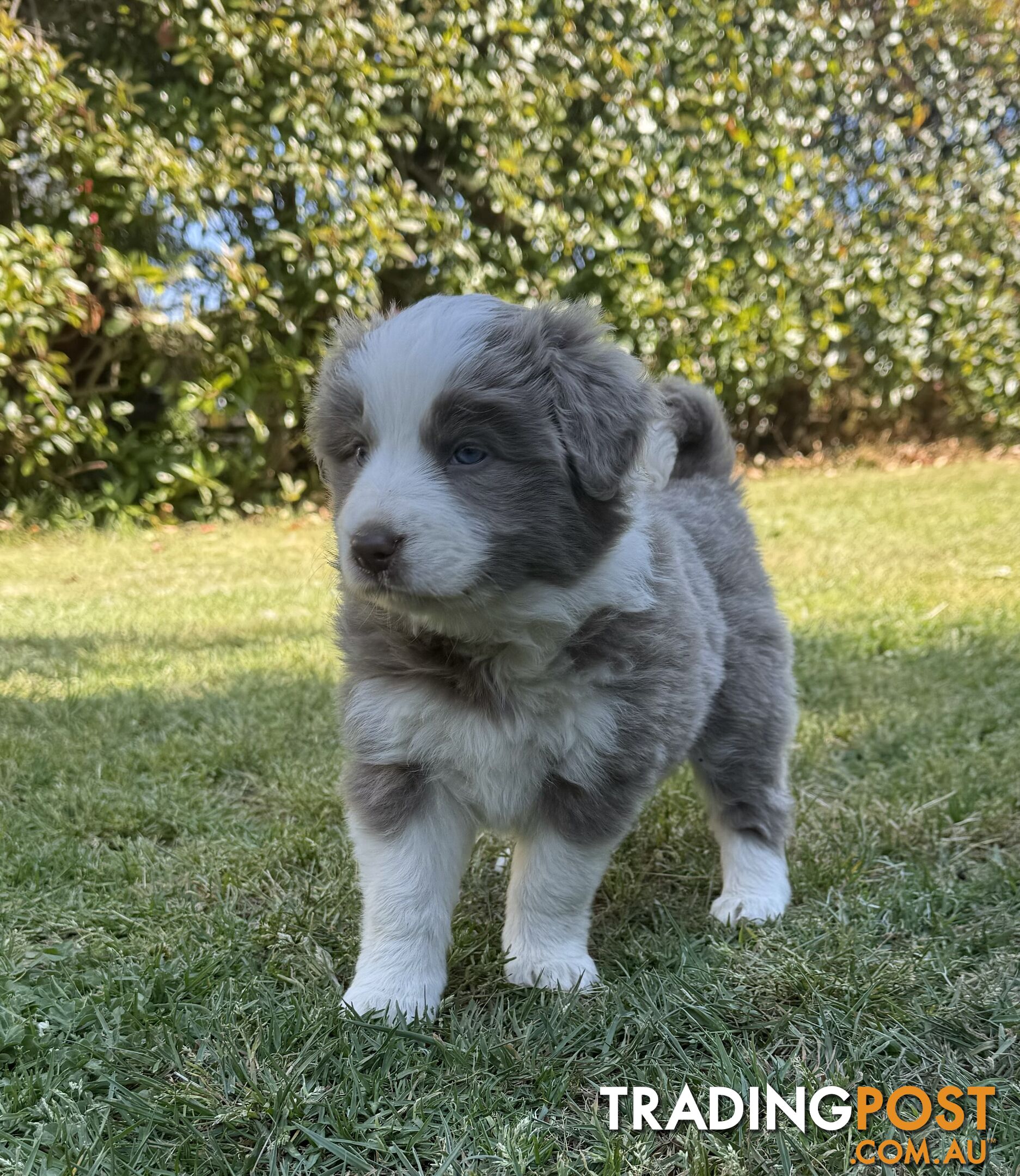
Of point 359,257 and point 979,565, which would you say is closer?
point 979,565

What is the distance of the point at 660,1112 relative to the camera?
5.67ft

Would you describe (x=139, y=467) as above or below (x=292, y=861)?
below

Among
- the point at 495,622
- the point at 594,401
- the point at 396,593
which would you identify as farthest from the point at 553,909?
the point at 594,401

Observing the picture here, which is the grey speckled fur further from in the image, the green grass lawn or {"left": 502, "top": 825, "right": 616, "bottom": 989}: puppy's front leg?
the green grass lawn

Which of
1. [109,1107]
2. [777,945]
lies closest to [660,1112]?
[777,945]

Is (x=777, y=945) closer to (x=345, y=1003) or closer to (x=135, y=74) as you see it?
(x=345, y=1003)

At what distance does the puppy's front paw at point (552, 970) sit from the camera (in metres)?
2.11

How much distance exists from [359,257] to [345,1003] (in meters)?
6.40

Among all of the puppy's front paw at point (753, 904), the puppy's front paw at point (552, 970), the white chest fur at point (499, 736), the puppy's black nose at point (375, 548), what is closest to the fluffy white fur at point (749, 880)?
the puppy's front paw at point (753, 904)

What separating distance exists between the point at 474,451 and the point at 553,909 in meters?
0.97

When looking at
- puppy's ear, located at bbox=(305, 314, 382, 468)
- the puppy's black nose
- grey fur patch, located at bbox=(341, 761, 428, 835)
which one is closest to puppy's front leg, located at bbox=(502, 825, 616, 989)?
grey fur patch, located at bbox=(341, 761, 428, 835)

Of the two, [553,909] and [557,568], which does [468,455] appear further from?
[553,909]

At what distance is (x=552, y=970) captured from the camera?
2.12m

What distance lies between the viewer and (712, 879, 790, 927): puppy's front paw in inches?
96.7
